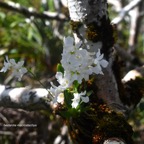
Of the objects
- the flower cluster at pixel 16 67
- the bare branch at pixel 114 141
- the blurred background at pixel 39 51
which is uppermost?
the blurred background at pixel 39 51

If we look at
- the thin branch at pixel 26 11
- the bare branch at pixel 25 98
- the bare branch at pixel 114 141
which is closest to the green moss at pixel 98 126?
the bare branch at pixel 114 141

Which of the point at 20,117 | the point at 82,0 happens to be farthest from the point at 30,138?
the point at 82,0

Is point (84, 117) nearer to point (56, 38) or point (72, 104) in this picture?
point (72, 104)

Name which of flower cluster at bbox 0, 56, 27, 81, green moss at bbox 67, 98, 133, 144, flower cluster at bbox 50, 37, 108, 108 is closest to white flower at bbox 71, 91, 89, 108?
flower cluster at bbox 50, 37, 108, 108

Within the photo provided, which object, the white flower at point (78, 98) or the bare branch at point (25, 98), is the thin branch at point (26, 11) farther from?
the white flower at point (78, 98)

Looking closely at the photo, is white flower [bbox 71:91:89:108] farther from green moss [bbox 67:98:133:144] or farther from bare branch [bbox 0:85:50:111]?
bare branch [bbox 0:85:50:111]

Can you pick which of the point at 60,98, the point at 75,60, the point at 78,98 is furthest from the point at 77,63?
the point at 60,98

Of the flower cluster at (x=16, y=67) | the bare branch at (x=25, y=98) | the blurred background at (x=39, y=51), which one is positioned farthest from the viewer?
the blurred background at (x=39, y=51)

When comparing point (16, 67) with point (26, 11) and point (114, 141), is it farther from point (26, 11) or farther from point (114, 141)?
point (26, 11)

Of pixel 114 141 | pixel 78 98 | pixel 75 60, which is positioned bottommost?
pixel 114 141
